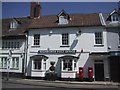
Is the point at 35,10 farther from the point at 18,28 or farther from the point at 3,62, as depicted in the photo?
the point at 3,62

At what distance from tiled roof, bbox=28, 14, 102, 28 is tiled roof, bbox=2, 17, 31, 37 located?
2415 millimetres

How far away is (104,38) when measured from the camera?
21.7 metres

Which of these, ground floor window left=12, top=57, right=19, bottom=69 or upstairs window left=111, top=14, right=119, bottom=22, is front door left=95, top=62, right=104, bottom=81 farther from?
ground floor window left=12, top=57, right=19, bottom=69

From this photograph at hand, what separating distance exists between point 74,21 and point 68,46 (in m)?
3.87

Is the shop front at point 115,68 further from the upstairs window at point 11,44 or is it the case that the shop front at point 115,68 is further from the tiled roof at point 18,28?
the tiled roof at point 18,28

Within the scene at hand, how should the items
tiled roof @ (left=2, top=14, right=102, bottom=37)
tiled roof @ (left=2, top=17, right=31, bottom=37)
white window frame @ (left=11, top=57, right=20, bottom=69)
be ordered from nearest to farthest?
tiled roof @ (left=2, top=14, right=102, bottom=37) → white window frame @ (left=11, top=57, right=20, bottom=69) → tiled roof @ (left=2, top=17, right=31, bottom=37)

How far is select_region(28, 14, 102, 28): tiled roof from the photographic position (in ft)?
74.3

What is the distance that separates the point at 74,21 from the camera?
2383 centimetres

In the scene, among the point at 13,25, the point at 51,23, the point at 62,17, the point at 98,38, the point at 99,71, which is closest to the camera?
the point at 99,71

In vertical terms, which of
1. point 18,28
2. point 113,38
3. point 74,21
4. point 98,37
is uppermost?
point 74,21

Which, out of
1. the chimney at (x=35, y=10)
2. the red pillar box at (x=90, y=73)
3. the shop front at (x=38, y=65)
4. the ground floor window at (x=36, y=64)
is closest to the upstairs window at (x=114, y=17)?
the red pillar box at (x=90, y=73)

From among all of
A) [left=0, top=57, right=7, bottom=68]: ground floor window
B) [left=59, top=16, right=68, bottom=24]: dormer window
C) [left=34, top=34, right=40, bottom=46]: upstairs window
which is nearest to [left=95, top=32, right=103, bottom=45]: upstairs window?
[left=59, top=16, right=68, bottom=24]: dormer window

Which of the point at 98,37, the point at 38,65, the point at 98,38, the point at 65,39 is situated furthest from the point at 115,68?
the point at 38,65

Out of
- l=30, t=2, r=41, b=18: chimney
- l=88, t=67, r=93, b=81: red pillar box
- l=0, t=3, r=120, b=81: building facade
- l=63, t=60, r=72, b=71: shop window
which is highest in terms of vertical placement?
l=30, t=2, r=41, b=18: chimney
